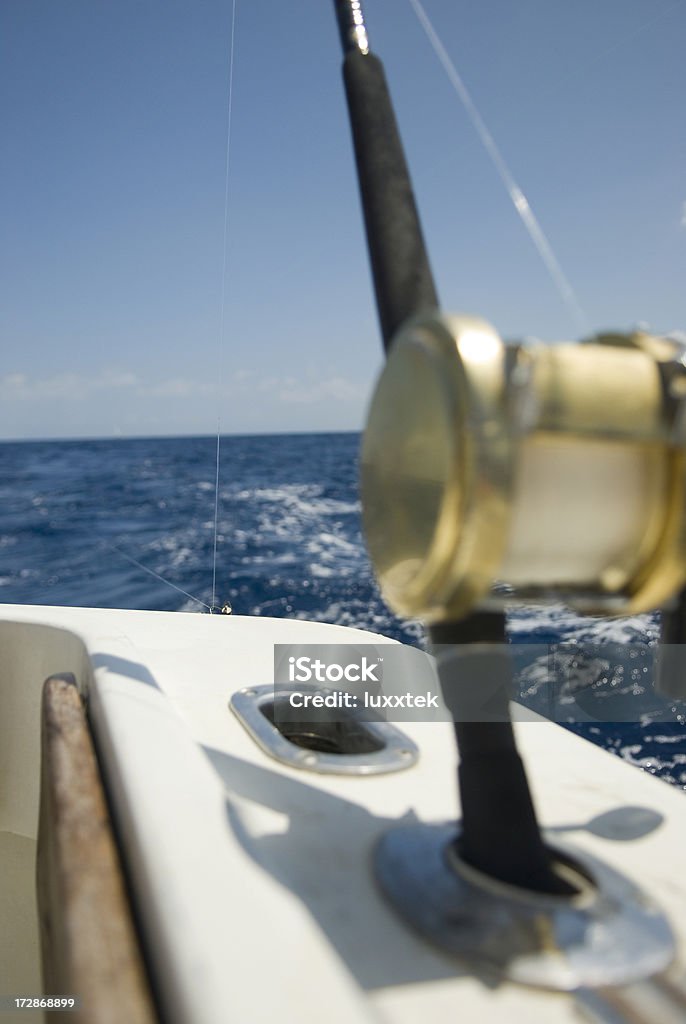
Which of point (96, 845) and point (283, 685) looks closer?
point (96, 845)

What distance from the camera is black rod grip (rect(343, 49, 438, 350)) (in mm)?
648

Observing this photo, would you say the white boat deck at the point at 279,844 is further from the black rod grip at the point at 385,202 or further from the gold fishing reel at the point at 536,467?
the black rod grip at the point at 385,202

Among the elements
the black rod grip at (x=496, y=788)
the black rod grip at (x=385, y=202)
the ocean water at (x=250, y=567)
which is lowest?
the ocean water at (x=250, y=567)

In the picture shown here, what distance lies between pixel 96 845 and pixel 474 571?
0.40m

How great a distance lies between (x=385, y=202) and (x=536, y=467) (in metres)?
0.39

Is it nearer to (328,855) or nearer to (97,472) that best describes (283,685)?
(328,855)

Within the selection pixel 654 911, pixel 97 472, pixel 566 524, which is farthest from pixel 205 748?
Result: pixel 97 472

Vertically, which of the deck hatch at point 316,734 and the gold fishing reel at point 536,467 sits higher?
the gold fishing reel at point 536,467

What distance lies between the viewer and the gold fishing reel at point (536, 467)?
0.40 meters

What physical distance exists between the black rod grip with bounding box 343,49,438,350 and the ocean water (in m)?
0.27

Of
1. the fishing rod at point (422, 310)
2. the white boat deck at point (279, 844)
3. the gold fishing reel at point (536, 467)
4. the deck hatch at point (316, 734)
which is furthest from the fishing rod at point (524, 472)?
the deck hatch at point (316, 734)

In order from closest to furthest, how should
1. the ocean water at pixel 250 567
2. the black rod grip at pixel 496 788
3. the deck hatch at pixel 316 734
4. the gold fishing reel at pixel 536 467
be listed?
the gold fishing reel at pixel 536 467
the black rod grip at pixel 496 788
the deck hatch at pixel 316 734
the ocean water at pixel 250 567

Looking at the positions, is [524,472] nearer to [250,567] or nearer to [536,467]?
[536,467]

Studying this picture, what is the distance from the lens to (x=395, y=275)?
0.65 m
